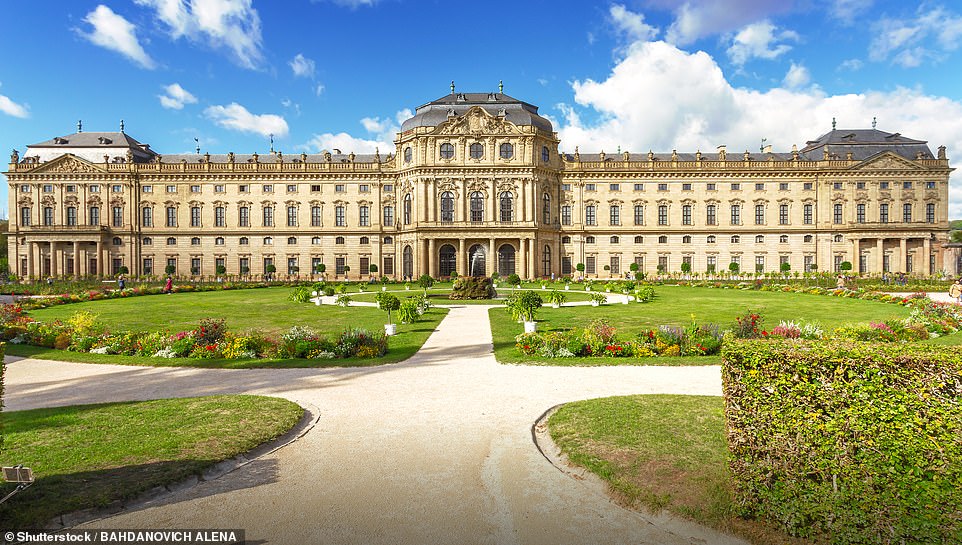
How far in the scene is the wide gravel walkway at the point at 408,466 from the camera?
5164 millimetres

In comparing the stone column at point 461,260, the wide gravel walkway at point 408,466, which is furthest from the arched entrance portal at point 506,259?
the wide gravel walkway at point 408,466

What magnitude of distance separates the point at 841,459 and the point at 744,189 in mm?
65689

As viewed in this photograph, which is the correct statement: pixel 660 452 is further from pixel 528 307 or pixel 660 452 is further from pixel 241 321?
pixel 241 321

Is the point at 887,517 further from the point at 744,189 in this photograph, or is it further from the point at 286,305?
the point at 744,189

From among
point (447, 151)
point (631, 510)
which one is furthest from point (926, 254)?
point (631, 510)

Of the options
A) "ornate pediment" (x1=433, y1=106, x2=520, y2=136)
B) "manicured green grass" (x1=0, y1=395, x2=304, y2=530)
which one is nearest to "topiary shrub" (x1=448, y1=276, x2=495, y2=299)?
"manicured green grass" (x1=0, y1=395, x2=304, y2=530)

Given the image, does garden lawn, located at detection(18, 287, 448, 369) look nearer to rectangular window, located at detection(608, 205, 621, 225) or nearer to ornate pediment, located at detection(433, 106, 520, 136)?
ornate pediment, located at detection(433, 106, 520, 136)

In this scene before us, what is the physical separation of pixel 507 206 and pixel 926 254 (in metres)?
50.9

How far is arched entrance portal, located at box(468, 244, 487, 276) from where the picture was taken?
190 ft

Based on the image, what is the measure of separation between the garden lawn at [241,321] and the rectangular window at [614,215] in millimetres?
40713

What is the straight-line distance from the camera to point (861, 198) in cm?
6088

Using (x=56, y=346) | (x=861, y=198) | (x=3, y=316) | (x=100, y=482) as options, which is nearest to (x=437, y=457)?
(x=100, y=482)

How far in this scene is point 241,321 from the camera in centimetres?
2267

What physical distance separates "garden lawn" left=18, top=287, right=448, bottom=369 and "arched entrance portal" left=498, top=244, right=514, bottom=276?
3018 cm
